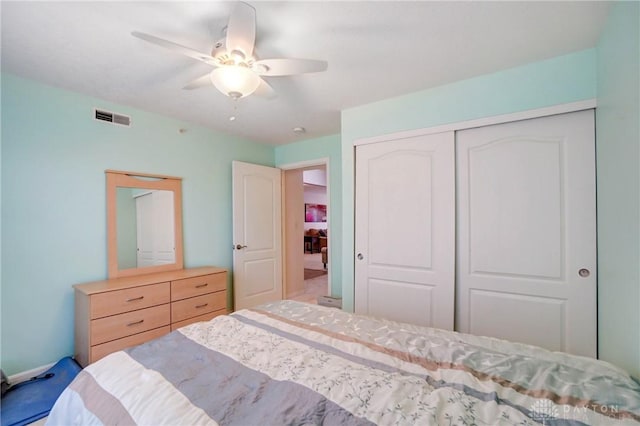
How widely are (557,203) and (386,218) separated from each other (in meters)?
1.23

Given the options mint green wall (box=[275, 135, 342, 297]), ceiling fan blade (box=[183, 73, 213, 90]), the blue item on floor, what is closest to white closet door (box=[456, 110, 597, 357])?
mint green wall (box=[275, 135, 342, 297])

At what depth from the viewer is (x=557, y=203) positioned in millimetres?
1951

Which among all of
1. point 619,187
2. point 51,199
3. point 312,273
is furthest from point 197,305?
point 312,273

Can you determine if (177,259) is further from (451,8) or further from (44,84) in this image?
(451,8)

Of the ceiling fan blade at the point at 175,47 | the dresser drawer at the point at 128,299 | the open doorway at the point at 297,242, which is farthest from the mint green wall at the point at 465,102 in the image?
the dresser drawer at the point at 128,299

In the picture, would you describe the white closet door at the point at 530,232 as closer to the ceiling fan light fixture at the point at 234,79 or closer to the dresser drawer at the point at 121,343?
the ceiling fan light fixture at the point at 234,79

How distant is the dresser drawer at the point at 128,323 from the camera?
2213 mm

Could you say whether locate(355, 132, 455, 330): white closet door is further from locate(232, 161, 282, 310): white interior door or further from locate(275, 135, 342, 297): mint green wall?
locate(232, 161, 282, 310): white interior door

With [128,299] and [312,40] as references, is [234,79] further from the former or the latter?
[128,299]

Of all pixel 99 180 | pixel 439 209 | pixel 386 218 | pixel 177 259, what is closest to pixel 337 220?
pixel 386 218

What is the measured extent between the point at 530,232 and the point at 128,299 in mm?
3160

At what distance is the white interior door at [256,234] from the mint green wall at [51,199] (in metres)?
1.06

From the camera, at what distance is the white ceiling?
1487 mm

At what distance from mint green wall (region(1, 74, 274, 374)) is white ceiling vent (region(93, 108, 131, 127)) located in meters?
0.05
